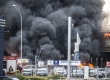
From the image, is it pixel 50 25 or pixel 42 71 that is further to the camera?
pixel 50 25

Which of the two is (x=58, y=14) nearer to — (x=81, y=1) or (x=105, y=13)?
(x=81, y=1)

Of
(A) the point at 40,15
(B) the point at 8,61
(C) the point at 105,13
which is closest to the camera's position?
(B) the point at 8,61

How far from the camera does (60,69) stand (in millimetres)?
50062

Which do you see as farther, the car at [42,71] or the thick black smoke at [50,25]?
the thick black smoke at [50,25]

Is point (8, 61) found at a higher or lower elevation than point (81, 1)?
lower

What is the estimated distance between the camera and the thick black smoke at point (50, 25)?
72.3 meters

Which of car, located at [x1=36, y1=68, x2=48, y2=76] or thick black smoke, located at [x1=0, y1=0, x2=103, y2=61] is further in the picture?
thick black smoke, located at [x1=0, y1=0, x2=103, y2=61]

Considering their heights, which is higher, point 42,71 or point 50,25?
point 50,25

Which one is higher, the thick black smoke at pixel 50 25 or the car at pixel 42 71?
the thick black smoke at pixel 50 25

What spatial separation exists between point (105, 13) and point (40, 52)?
24764mm

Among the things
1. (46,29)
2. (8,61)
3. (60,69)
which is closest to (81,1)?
(46,29)

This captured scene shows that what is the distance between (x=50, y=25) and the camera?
7244 centimetres

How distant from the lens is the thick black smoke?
72.3m

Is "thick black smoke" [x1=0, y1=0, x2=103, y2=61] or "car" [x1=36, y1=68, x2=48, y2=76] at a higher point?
"thick black smoke" [x1=0, y1=0, x2=103, y2=61]
